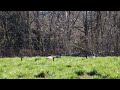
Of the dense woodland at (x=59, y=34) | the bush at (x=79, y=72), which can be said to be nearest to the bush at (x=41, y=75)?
the bush at (x=79, y=72)

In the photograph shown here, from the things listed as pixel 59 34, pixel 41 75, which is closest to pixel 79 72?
pixel 41 75

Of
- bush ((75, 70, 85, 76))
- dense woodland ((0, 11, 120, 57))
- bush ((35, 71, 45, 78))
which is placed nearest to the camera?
bush ((35, 71, 45, 78))

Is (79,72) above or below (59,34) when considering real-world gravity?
above

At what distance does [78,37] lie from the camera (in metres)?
39.8

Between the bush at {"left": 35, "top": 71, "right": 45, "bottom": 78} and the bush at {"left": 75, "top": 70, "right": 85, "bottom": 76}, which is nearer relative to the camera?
the bush at {"left": 35, "top": 71, "right": 45, "bottom": 78}

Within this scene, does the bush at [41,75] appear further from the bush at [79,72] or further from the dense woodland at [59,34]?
the dense woodland at [59,34]

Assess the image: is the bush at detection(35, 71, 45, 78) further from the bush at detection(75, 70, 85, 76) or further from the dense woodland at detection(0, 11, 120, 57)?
the dense woodland at detection(0, 11, 120, 57)

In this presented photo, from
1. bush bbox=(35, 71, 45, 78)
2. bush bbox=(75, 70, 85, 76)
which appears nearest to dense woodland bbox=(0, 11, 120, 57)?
bush bbox=(75, 70, 85, 76)

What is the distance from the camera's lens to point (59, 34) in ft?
128

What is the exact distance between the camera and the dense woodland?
37.4m

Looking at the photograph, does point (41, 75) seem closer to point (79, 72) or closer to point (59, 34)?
point (79, 72)
